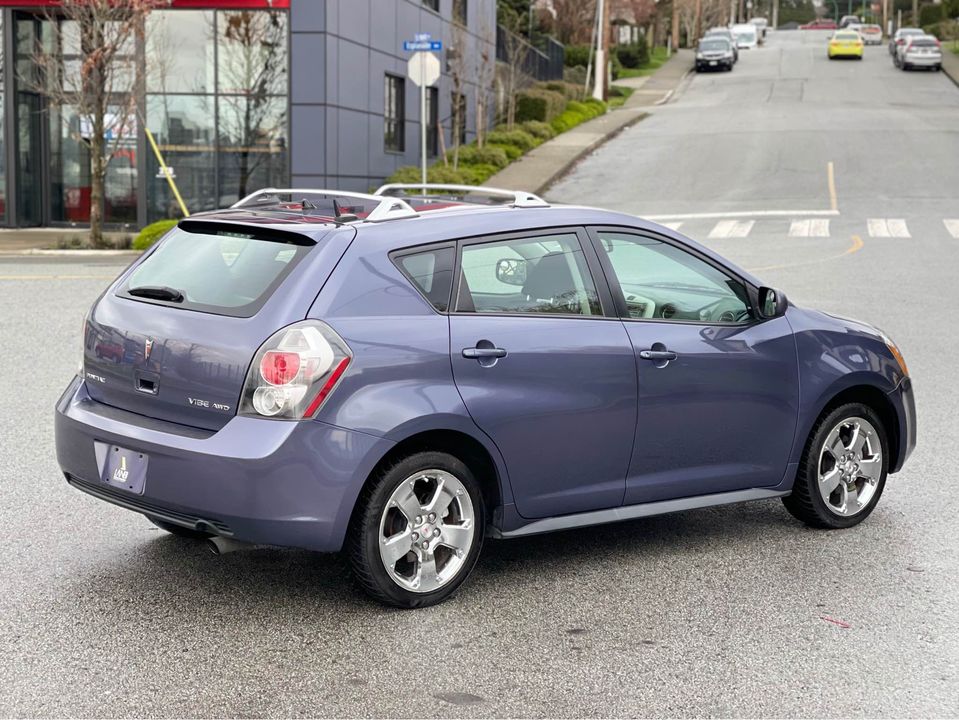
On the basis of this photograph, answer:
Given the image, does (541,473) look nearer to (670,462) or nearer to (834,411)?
(670,462)

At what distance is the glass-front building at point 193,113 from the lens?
28906mm

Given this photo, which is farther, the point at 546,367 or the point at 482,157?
the point at 482,157

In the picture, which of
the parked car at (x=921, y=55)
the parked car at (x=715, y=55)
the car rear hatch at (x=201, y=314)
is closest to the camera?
the car rear hatch at (x=201, y=314)

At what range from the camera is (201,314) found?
16.8 ft

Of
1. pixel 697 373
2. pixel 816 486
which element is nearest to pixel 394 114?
pixel 816 486

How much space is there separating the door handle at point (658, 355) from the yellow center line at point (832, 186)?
83.2 feet

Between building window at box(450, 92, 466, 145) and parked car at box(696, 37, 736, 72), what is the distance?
3486 centimetres

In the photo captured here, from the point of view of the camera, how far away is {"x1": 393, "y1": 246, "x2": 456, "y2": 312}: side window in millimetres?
5258

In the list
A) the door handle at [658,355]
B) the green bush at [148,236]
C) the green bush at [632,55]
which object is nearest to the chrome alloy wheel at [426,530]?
the door handle at [658,355]

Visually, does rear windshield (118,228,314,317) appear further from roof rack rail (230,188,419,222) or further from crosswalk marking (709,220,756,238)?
crosswalk marking (709,220,756,238)

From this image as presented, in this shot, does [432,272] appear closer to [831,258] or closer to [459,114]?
[831,258]

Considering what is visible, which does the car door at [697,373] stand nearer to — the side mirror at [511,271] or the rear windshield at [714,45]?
the side mirror at [511,271]

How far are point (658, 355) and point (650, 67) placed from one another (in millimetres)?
76323

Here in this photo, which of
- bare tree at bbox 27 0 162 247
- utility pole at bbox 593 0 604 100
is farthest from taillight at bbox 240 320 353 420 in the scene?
utility pole at bbox 593 0 604 100
